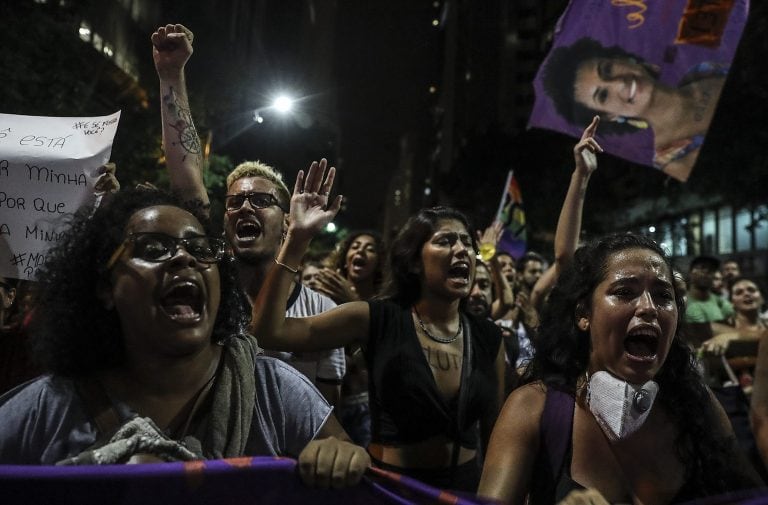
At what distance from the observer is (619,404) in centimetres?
252

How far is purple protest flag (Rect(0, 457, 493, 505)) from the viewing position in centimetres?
175

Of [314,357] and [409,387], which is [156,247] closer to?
[409,387]

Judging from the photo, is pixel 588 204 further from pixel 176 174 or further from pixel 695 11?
pixel 176 174

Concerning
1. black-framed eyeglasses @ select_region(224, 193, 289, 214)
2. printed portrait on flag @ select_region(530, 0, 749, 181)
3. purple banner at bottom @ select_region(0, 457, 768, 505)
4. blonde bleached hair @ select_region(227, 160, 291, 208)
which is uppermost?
printed portrait on flag @ select_region(530, 0, 749, 181)

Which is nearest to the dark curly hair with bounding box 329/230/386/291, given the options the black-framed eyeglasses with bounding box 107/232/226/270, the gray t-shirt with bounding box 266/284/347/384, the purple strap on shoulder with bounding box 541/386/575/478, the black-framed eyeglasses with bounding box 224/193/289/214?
the gray t-shirt with bounding box 266/284/347/384

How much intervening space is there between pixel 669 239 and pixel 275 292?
33.7 metres

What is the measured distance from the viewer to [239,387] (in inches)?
85.6

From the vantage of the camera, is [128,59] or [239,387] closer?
[239,387]

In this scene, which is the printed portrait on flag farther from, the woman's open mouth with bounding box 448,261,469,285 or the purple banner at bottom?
the purple banner at bottom

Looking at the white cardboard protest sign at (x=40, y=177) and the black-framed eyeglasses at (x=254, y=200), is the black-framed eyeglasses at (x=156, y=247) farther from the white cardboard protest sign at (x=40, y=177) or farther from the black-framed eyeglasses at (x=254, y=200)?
the black-framed eyeglasses at (x=254, y=200)

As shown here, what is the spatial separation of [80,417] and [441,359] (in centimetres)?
196

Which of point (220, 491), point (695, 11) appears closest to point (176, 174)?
point (220, 491)

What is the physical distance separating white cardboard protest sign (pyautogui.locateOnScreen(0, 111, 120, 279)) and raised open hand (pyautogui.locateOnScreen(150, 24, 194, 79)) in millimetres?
382

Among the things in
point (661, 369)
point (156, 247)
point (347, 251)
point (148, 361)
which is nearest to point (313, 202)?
point (156, 247)
